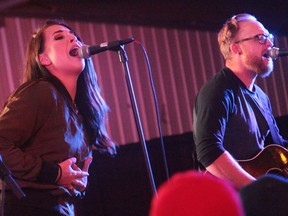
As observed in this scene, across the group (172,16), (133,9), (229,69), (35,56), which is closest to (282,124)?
(172,16)

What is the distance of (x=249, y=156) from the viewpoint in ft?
9.85

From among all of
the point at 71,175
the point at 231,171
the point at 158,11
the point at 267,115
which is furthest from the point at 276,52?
the point at 158,11

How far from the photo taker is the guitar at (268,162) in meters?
2.93

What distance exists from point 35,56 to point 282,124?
352 centimetres

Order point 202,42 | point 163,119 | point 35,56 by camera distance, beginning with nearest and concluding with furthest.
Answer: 1. point 35,56
2. point 163,119
3. point 202,42

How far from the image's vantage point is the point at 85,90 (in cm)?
273

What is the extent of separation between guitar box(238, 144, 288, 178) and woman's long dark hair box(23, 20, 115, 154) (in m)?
0.84

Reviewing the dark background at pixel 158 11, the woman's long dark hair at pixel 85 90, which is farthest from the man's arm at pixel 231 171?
the dark background at pixel 158 11

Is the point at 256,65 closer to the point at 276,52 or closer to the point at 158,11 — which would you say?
the point at 276,52

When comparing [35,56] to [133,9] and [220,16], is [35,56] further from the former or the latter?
[220,16]

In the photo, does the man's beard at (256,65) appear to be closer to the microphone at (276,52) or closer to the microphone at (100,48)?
the microphone at (276,52)

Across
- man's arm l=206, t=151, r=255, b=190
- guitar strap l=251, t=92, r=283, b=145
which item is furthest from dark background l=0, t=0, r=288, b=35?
man's arm l=206, t=151, r=255, b=190

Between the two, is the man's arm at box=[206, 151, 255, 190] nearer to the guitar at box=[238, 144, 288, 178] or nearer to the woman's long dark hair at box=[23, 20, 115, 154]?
the guitar at box=[238, 144, 288, 178]

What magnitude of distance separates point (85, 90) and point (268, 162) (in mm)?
1159
